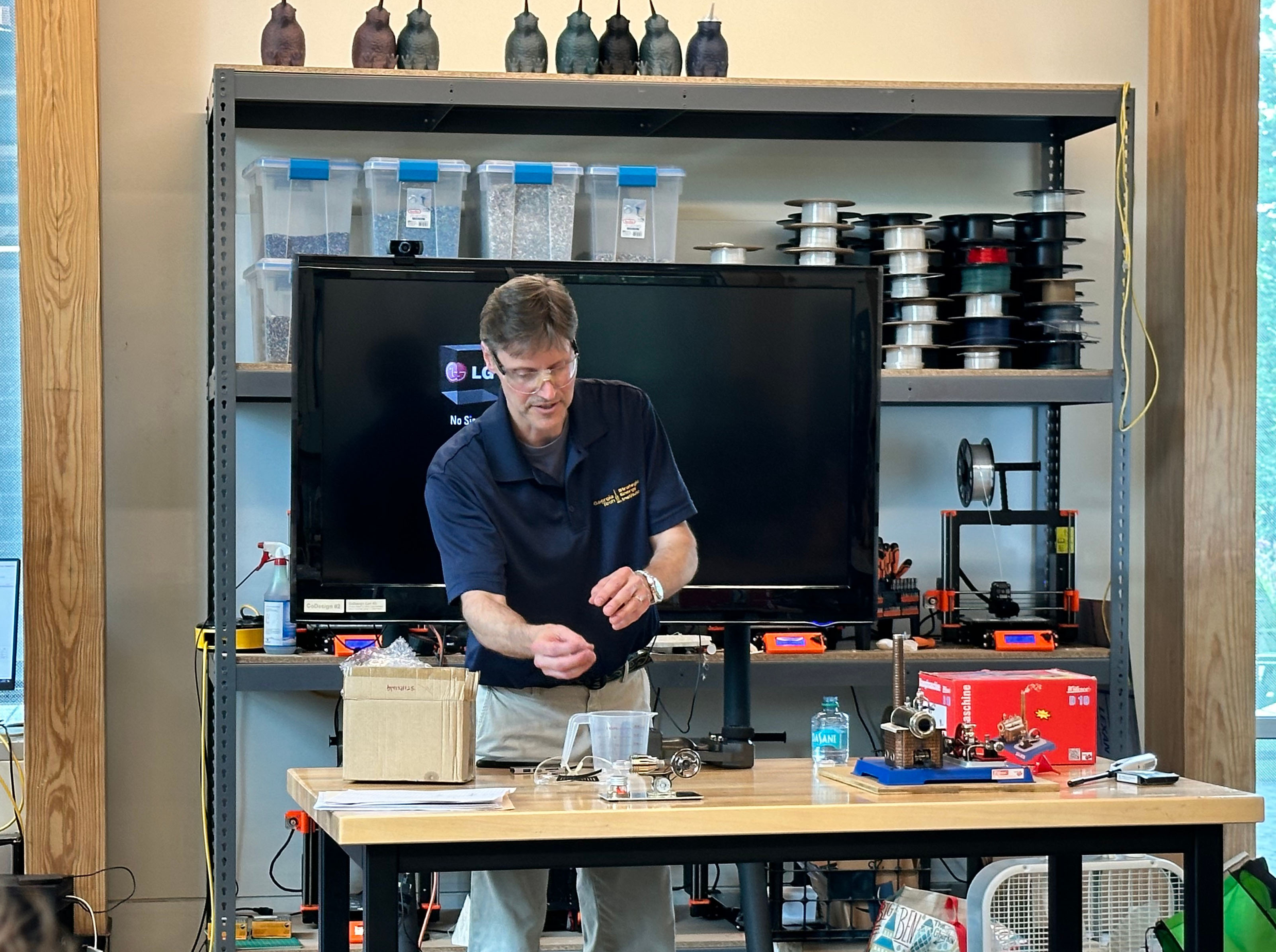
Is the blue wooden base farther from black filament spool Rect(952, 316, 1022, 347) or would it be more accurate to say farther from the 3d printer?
black filament spool Rect(952, 316, 1022, 347)

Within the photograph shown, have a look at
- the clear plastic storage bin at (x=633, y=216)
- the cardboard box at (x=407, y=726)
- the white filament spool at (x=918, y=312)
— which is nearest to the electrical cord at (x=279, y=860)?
the clear plastic storage bin at (x=633, y=216)

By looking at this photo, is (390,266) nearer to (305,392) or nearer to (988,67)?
(305,392)

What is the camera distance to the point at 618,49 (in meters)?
3.59

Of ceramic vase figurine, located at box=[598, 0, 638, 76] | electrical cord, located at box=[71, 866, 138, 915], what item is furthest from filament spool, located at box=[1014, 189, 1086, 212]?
electrical cord, located at box=[71, 866, 138, 915]

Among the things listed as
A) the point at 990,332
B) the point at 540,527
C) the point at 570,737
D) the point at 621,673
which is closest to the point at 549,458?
the point at 540,527

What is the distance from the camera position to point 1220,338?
3920 millimetres

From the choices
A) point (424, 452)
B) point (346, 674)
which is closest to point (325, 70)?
point (424, 452)

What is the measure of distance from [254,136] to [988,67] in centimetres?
200

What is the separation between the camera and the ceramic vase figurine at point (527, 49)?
3.59 metres

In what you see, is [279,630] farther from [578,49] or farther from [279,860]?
[578,49]

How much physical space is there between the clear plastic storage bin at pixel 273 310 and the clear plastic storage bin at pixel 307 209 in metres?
0.06

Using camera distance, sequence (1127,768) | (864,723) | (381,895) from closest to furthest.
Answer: (381,895) < (1127,768) < (864,723)

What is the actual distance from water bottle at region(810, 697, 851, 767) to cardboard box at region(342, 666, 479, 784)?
0.58m

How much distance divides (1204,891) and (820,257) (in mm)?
2070
